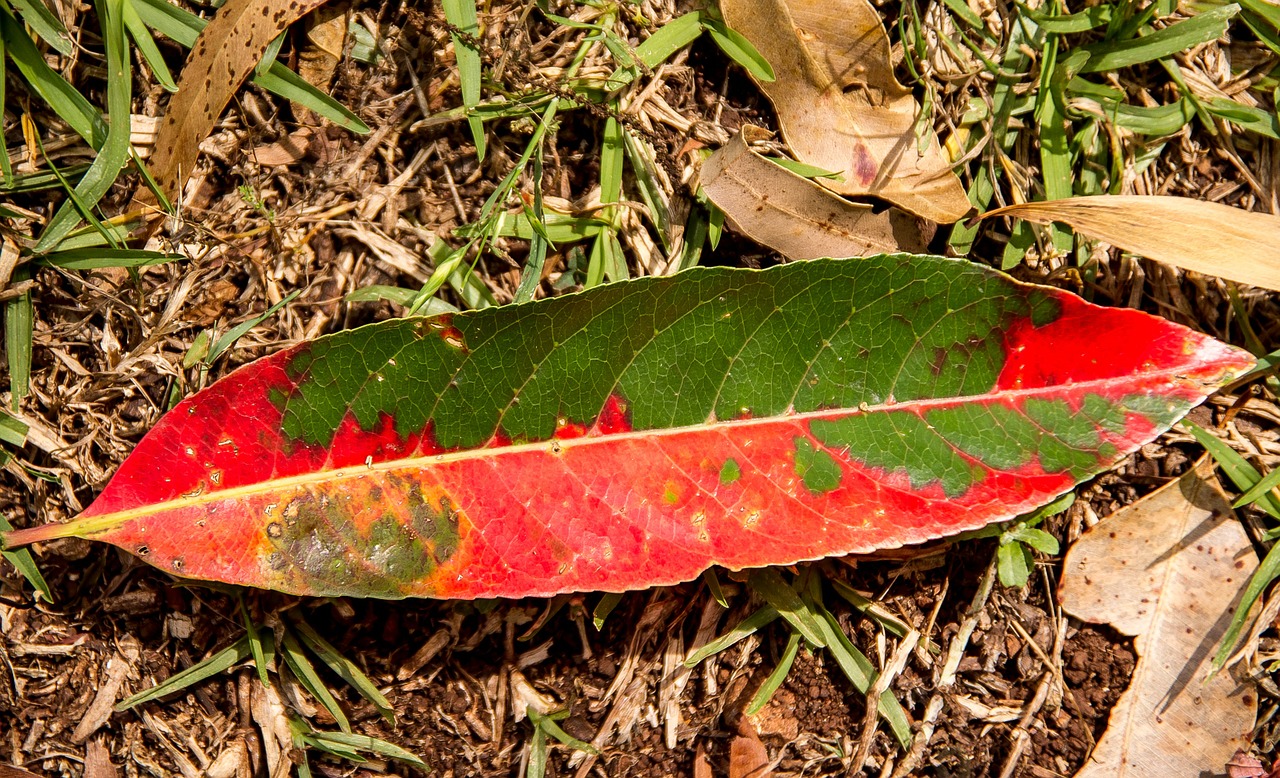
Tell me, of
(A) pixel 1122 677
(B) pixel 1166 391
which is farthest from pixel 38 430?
(A) pixel 1122 677

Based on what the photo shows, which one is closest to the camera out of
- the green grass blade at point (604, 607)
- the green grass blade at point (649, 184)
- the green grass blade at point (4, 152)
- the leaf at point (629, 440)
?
the leaf at point (629, 440)

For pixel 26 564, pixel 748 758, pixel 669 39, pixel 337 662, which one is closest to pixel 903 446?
pixel 748 758

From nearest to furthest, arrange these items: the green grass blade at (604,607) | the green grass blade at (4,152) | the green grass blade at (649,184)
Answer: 1. the green grass blade at (4,152)
2. the green grass blade at (604,607)
3. the green grass blade at (649,184)

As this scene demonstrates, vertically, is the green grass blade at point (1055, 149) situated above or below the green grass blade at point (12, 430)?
above

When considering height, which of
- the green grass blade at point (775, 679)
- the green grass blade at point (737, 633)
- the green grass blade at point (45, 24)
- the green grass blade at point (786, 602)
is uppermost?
the green grass blade at point (45, 24)

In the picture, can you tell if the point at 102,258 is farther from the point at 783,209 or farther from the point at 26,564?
the point at 783,209

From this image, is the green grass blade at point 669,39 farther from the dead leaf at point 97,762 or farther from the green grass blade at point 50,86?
the dead leaf at point 97,762

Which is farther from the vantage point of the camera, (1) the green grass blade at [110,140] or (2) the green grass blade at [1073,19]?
(2) the green grass blade at [1073,19]

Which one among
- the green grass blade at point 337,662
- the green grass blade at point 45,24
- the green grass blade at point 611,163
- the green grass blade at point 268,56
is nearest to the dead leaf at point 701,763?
the green grass blade at point 337,662

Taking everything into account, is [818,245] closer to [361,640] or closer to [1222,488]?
[1222,488]
